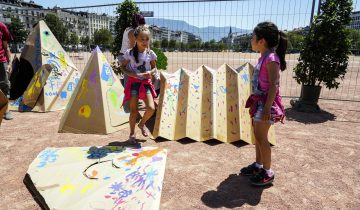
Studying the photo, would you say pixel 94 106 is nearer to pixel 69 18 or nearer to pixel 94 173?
pixel 94 173

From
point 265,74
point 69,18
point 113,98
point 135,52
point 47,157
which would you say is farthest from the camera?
point 69,18

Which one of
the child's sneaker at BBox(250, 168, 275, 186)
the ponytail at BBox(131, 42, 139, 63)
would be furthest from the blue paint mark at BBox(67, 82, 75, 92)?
the child's sneaker at BBox(250, 168, 275, 186)

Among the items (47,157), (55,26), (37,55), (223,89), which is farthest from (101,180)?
(55,26)

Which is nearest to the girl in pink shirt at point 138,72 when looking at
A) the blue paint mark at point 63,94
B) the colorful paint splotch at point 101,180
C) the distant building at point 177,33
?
the colorful paint splotch at point 101,180

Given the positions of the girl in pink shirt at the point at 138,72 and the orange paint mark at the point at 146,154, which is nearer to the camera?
the orange paint mark at the point at 146,154

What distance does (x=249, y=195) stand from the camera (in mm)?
2891

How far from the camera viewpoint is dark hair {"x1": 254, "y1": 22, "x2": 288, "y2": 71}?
2.76 m

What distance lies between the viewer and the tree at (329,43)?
6.13 meters

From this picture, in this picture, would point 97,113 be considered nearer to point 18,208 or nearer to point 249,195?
point 18,208

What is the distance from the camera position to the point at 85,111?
468 centimetres

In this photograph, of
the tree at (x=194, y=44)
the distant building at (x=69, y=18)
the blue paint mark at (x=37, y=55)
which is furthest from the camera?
the tree at (x=194, y=44)

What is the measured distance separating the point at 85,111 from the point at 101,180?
2012 mm

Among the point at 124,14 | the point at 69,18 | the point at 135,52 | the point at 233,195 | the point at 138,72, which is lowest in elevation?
the point at 233,195

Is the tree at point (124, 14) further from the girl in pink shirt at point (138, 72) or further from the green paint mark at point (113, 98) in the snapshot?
the girl in pink shirt at point (138, 72)
